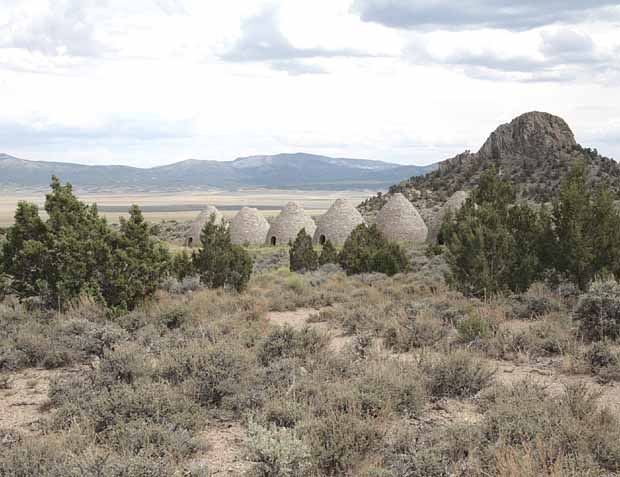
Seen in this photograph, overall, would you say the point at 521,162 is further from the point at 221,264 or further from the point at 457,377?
the point at 457,377

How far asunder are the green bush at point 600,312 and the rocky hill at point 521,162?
3418cm

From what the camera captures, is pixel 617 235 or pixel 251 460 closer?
pixel 251 460

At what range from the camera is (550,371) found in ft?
25.1

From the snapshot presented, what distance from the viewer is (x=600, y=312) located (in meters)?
8.89

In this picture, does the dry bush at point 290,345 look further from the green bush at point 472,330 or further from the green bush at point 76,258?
the green bush at point 76,258

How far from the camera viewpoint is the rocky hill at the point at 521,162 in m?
44.1

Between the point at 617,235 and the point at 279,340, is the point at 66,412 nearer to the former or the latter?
the point at 279,340

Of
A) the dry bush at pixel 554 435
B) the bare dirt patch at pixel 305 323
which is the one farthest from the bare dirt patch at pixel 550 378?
the bare dirt patch at pixel 305 323

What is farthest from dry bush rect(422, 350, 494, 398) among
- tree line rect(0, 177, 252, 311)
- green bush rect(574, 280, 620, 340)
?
tree line rect(0, 177, 252, 311)

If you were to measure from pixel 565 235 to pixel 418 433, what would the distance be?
7.94 metres

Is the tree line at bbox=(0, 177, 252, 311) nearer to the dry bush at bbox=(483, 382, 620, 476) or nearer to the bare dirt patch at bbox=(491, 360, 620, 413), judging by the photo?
the bare dirt patch at bbox=(491, 360, 620, 413)

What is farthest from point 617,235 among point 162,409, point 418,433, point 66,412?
point 66,412

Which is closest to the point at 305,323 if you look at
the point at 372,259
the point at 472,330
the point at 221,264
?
the point at 472,330

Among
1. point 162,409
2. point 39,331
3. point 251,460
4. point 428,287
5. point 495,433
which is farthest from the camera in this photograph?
A: point 428,287
